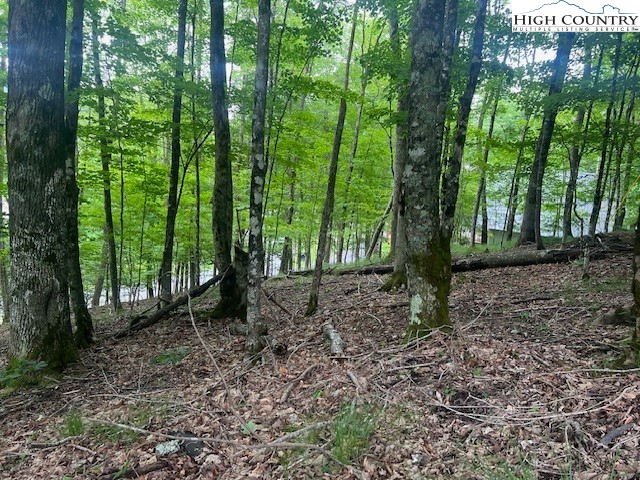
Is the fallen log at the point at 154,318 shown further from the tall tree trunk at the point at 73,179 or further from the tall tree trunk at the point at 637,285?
the tall tree trunk at the point at 637,285

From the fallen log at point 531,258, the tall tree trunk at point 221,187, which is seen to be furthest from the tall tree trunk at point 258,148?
the fallen log at point 531,258

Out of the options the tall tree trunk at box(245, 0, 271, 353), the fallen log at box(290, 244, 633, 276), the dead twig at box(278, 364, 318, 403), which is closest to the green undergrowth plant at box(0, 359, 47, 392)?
the tall tree trunk at box(245, 0, 271, 353)

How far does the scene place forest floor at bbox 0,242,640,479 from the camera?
2.90 m

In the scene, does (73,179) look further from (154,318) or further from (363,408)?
(363,408)

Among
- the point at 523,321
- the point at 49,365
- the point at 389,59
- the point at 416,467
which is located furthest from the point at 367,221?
the point at 416,467

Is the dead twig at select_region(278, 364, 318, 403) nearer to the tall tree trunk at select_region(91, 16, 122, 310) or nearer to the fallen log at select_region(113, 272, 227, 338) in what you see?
the fallen log at select_region(113, 272, 227, 338)

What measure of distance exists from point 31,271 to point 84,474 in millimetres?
3063

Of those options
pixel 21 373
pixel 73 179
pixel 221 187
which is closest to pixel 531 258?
pixel 221 187

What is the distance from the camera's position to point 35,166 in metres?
5.10

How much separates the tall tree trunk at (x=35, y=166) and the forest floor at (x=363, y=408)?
0.85 meters

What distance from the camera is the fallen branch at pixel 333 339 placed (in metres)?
4.98

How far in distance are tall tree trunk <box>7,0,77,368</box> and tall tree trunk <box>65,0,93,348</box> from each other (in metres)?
1.63

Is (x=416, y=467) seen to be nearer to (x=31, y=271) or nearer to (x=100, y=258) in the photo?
(x=31, y=271)

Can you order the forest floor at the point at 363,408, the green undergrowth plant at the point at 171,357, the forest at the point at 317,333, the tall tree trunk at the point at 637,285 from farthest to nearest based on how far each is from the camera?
the green undergrowth plant at the point at 171,357, the tall tree trunk at the point at 637,285, the forest at the point at 317,333, the forest floor at the point at 363,408
